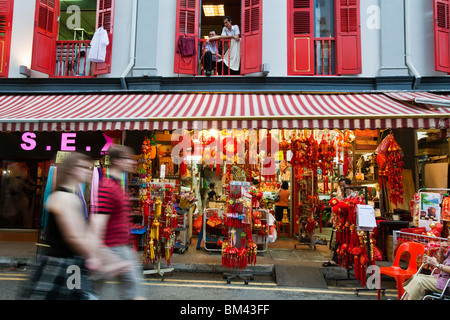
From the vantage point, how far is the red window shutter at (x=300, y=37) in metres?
8.47

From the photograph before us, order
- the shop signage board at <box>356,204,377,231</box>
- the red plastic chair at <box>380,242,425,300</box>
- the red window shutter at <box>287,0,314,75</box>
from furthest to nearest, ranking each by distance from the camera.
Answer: the red window shutter at <box>287,0,314,75</box>, the shop signage board at <box>356,204,377,231</box>, the red plastic chair at <box>380,242,425,300</box>

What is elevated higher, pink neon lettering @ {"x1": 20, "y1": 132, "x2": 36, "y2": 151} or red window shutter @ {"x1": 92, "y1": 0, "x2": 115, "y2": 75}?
red window shutter @ {"x1": 92, "y1": 0, "x2": 115, "y2": 75}

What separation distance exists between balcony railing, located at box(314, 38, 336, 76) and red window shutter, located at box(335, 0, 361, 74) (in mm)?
244

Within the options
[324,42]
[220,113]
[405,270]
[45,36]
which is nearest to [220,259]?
[220,113]

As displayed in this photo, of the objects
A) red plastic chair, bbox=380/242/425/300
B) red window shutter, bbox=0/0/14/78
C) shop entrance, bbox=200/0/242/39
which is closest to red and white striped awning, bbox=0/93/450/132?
red window shutter, bbox=0/0/14/78

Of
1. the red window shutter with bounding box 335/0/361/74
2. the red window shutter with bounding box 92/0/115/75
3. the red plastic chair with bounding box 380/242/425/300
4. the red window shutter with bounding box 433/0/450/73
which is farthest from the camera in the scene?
the red window shutter with bounding box 92/0/115/75

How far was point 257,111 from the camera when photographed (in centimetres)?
666

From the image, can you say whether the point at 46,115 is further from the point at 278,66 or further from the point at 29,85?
the point at 278,66

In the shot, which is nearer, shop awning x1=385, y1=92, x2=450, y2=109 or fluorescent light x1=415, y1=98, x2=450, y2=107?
fluorescent light x1=415, y1=98, x2=450, y2=107

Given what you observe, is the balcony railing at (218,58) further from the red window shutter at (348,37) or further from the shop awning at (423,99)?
the shop awning at (423,99)

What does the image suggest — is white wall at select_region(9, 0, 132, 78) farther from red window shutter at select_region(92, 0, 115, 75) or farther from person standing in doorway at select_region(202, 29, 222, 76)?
person standing in doorway at select_region(202, 29, 222, 76)

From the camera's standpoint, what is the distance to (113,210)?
3598 mm

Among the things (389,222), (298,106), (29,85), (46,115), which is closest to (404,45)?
(298,106)

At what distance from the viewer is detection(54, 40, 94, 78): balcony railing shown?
29.6ft
